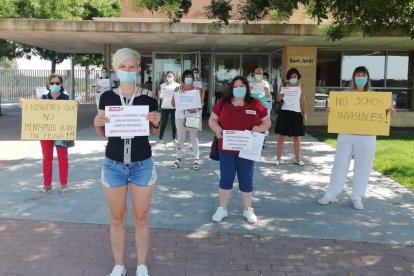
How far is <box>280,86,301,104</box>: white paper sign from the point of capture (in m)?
8.44

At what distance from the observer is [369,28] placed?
21.7 feet

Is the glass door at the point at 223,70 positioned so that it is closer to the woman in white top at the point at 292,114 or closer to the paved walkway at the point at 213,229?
the woman in white top at the point at 292,114

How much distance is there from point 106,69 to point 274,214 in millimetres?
10254

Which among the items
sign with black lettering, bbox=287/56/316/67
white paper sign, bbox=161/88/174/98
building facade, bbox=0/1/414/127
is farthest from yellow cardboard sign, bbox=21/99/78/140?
sign with black lettering, bbox=287/56/316/67

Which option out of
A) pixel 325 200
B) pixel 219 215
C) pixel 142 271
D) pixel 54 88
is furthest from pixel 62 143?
pixel 325 200

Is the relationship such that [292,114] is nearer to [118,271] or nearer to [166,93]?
[166,93]

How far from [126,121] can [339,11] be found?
3928 millimetres

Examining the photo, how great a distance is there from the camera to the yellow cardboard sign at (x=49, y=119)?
6211mm

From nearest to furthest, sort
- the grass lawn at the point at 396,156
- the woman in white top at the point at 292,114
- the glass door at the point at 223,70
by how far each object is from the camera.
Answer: the grass lawn at the point at 396,156 → the woman in white top at the point at 292,114 → the glass door at the point at 223,70

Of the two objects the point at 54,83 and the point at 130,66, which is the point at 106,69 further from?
the point at 130,66

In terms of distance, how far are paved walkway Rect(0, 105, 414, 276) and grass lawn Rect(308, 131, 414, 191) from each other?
0.29m

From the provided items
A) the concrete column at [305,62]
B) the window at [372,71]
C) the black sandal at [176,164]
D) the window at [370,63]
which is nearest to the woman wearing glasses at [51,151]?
the black sandal at [176,164]

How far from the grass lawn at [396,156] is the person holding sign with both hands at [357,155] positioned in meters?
1.66

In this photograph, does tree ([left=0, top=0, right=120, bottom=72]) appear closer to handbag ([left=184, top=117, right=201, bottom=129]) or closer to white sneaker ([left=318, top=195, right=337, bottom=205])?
handbag ([left=184, top=117, right=201, bottom=129])
